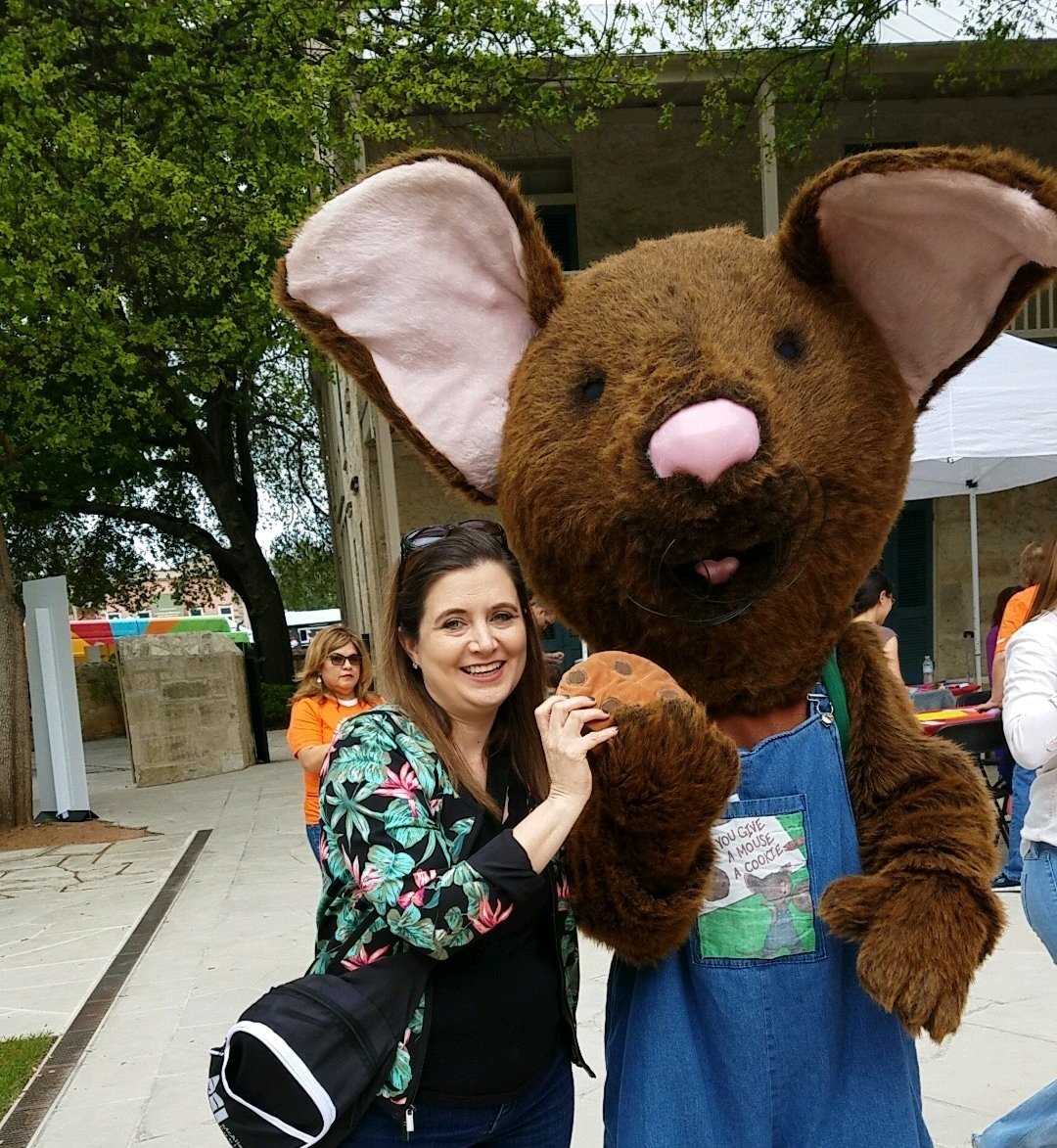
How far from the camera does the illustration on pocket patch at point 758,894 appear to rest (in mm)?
1703

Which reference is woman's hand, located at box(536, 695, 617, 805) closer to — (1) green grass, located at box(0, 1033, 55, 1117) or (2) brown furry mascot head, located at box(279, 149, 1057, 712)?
(2) brown furry mascot head, located at box(279, 149, 1057, 712)

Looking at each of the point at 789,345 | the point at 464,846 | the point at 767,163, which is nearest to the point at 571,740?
the point at 464,846

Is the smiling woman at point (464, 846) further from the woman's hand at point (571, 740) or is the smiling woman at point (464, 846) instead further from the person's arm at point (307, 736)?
the person's arm at point (307, 736)

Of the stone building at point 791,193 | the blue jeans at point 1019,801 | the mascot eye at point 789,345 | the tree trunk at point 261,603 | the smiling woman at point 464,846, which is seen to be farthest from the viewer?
the tree trunk at point 261,603

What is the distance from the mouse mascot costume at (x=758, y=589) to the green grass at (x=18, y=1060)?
Answer: 3112 mm

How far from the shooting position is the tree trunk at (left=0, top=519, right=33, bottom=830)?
9.31m

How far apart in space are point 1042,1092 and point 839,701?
64.5 inches

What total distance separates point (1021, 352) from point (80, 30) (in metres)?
7.46

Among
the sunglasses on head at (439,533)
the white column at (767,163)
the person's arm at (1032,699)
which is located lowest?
the person's arm at (1032,699)

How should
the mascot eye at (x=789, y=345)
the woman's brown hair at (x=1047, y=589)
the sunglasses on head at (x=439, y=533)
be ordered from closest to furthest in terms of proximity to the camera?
the mascot eye at (x=789, y=345) < the sunglasses on head at (x=439, y=533) < the woman's brown hair at (x=1047, y=589)

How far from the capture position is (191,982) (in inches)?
200

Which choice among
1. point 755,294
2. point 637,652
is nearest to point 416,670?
point 637,652

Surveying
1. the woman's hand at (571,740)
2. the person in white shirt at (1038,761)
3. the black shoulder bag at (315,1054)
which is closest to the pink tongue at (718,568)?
the woman's hand at (571,740)

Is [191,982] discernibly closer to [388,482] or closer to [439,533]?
[439,533]
